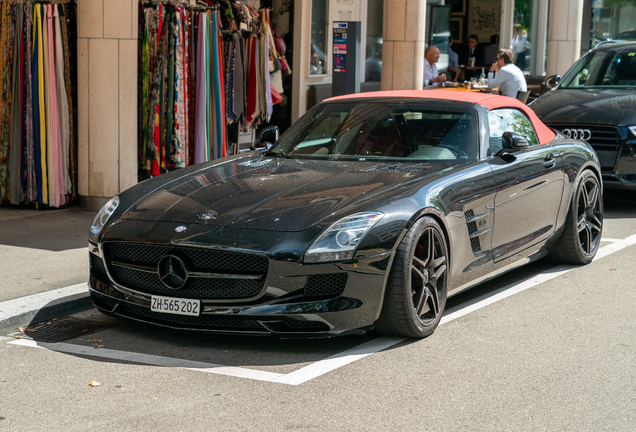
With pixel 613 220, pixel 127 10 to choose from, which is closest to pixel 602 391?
pixel 613 220

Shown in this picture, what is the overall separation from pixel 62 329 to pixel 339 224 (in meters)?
2.01

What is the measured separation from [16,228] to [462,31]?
2069 centimetres

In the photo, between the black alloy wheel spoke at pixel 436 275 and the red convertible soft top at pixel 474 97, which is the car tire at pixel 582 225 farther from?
the black alloy wheel spoke at pixel 436 275

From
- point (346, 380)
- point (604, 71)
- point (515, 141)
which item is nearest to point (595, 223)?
point (515, 141)

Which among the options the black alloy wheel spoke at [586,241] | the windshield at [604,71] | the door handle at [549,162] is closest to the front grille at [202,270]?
the door handle at [549,162]

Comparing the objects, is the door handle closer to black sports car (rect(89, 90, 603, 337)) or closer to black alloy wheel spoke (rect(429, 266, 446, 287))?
black sports car (rect(89, 90, 603, 337))

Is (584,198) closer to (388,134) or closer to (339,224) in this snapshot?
(388,134)

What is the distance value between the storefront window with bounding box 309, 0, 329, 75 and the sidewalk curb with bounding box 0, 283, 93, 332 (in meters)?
9.80

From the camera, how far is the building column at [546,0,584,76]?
19.4 metres

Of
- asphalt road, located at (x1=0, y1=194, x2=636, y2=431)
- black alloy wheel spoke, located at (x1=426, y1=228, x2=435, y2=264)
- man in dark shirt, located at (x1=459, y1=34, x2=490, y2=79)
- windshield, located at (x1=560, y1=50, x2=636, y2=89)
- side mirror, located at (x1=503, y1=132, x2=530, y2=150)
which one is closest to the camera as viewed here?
asphalt road, located at (x1=0, y1=194, x2=636, y2=431)

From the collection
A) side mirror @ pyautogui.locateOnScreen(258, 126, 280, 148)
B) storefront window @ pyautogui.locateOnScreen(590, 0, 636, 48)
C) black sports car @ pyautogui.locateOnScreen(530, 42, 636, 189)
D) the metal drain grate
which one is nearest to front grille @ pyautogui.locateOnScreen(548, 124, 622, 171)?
black sports car @ pyautogui.locateOnScreen(530, 42, 636, 189)

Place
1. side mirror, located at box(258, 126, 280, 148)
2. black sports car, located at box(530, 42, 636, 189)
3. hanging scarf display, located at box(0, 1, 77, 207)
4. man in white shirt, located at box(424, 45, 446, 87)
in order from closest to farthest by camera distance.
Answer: side mirror, located at box(258, 126, 280, 148) < hanging scarf display, located at box(0, 1, 77, 207) < black sports car, located at box(530, 42, 636, 189) < man in white shirt, located at box(424, 45, 446, 87)

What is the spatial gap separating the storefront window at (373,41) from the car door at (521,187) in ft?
33.9

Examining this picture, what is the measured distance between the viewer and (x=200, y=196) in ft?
18.4
